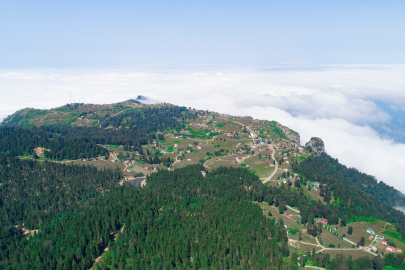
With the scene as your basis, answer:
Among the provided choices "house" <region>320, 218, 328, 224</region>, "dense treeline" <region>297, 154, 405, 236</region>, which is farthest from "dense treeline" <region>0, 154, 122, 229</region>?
"dense treeline" <region>297, 154, 405, 236</region>

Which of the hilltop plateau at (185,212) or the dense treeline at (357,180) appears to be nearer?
the hilltop plateau at (185,212)

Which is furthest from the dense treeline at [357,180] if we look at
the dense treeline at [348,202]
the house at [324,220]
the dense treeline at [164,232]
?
the house at [324,220]

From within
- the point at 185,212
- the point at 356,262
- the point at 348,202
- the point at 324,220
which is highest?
the point at 185,212

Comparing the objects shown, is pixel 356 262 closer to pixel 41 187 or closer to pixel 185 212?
pixel 185 212

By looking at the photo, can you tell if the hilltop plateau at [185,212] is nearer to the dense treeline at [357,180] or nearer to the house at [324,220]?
the house at [324,220]

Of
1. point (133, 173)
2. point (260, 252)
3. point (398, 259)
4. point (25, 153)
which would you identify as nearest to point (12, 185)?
point (25, 153)

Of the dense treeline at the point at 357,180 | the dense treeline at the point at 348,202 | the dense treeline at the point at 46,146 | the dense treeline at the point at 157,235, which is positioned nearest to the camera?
the dense treeline at the point at 157,235

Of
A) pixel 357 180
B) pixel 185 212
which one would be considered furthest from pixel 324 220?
pixel 357 180

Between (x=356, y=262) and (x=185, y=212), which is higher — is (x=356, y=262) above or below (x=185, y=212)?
below

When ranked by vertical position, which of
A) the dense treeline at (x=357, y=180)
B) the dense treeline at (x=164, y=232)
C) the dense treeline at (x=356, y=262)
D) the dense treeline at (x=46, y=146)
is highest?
the dense treeline at (x=46, y=146)

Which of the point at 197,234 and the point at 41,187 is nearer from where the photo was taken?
the point at 197,234
